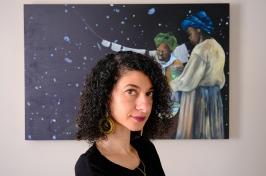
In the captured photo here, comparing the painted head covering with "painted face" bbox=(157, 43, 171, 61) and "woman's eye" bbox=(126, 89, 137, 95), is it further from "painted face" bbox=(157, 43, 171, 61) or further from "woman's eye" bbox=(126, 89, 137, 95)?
"woman's eye" bbox=(126, 89, 137, 95)

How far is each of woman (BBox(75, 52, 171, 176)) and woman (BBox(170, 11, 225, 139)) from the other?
3.12 feet

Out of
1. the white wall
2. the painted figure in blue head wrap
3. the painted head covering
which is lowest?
the white wall

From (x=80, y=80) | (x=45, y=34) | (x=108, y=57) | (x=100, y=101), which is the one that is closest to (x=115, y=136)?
(x=100, y=101)

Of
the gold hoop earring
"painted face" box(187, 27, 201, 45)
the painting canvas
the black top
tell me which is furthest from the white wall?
the gold hoop earring

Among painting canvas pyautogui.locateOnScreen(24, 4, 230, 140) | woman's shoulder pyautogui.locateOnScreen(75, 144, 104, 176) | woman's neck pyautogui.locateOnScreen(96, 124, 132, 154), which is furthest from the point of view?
painting canvas pyautogui.locateOnScreen(24, 4, 230, 140)

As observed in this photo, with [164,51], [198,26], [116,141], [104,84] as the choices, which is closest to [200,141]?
[164,51]

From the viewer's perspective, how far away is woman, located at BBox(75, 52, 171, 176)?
3.05 ft

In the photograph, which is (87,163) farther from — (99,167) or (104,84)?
(104,84)

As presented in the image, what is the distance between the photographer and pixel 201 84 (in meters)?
2.01

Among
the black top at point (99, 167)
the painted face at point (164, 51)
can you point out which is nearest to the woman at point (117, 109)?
the black top at point (99, 167)

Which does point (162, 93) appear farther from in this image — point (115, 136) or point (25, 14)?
point (25, 14)

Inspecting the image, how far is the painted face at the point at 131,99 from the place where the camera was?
3.05 feet

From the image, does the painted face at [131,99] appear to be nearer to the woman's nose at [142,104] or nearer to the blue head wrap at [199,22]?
the woman's nose at [142,104]

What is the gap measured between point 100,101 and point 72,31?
113 cm
